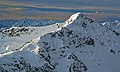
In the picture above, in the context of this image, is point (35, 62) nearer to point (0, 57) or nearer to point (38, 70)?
point (38, 70)

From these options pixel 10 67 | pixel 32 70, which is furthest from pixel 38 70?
pixel 10 67

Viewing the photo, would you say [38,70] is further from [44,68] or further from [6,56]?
[6,56]

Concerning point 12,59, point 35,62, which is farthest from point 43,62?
point 12,59

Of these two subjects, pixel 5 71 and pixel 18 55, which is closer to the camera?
pixel 5 71

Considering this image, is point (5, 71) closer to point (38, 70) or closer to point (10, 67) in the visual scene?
point (10, 67)

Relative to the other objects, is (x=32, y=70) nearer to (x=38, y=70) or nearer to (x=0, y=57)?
Answer: (x=38, y=70)

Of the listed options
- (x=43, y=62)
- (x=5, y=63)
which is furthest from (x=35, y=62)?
(x=5, y=63)

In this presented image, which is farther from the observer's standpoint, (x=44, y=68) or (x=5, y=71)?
(x=44, y=68)
